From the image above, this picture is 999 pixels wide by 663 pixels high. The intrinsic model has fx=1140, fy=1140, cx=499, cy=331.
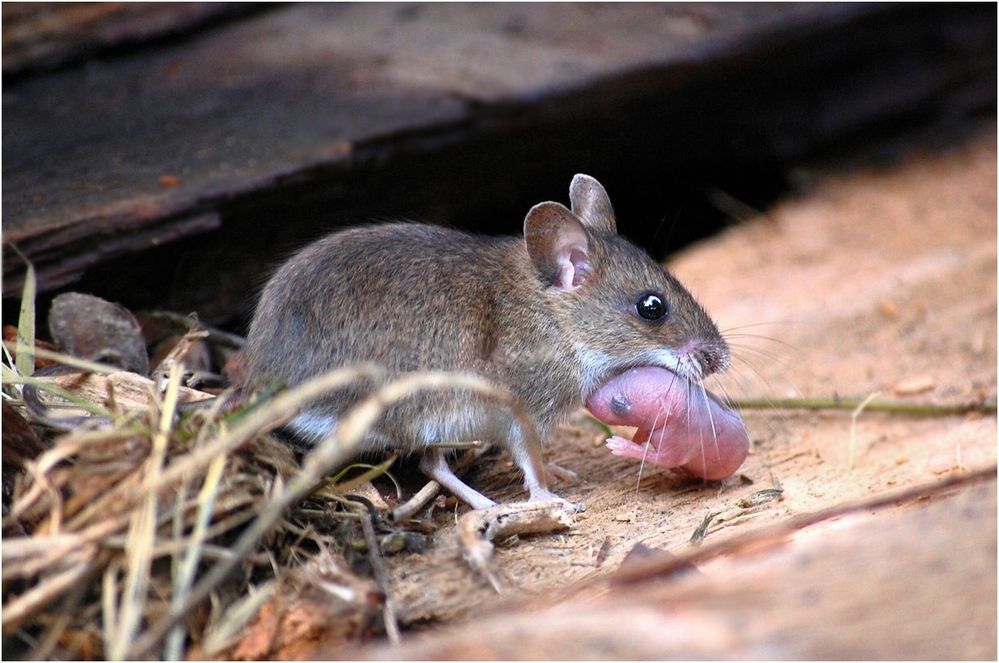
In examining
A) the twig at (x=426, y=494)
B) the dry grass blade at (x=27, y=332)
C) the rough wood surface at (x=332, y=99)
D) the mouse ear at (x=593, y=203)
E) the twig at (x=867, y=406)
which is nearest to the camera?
the twig at (x=426, y=494)

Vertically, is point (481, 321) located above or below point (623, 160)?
below

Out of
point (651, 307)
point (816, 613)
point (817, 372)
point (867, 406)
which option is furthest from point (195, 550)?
point (817, 372)

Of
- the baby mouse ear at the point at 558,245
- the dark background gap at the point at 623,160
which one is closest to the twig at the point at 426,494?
the baby mouse ear at the point at 558,245

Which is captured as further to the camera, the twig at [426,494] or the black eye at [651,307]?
the black eye at [651,307]

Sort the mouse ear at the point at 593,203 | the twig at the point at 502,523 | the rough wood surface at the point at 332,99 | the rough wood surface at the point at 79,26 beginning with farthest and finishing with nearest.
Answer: the rough wood surface at the point at 79,26
the rough wood surface at the point at 332,99
the mouse ear at the point at 593,203
the twig at the point at 502,523

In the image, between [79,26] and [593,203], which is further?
[79,26]

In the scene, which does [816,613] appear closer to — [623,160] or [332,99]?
[332,99]

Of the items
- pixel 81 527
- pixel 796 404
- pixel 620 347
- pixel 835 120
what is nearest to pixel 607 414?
pixel 620 347

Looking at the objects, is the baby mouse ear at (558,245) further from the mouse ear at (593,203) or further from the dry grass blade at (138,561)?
the dry grass blade at (138,561)
